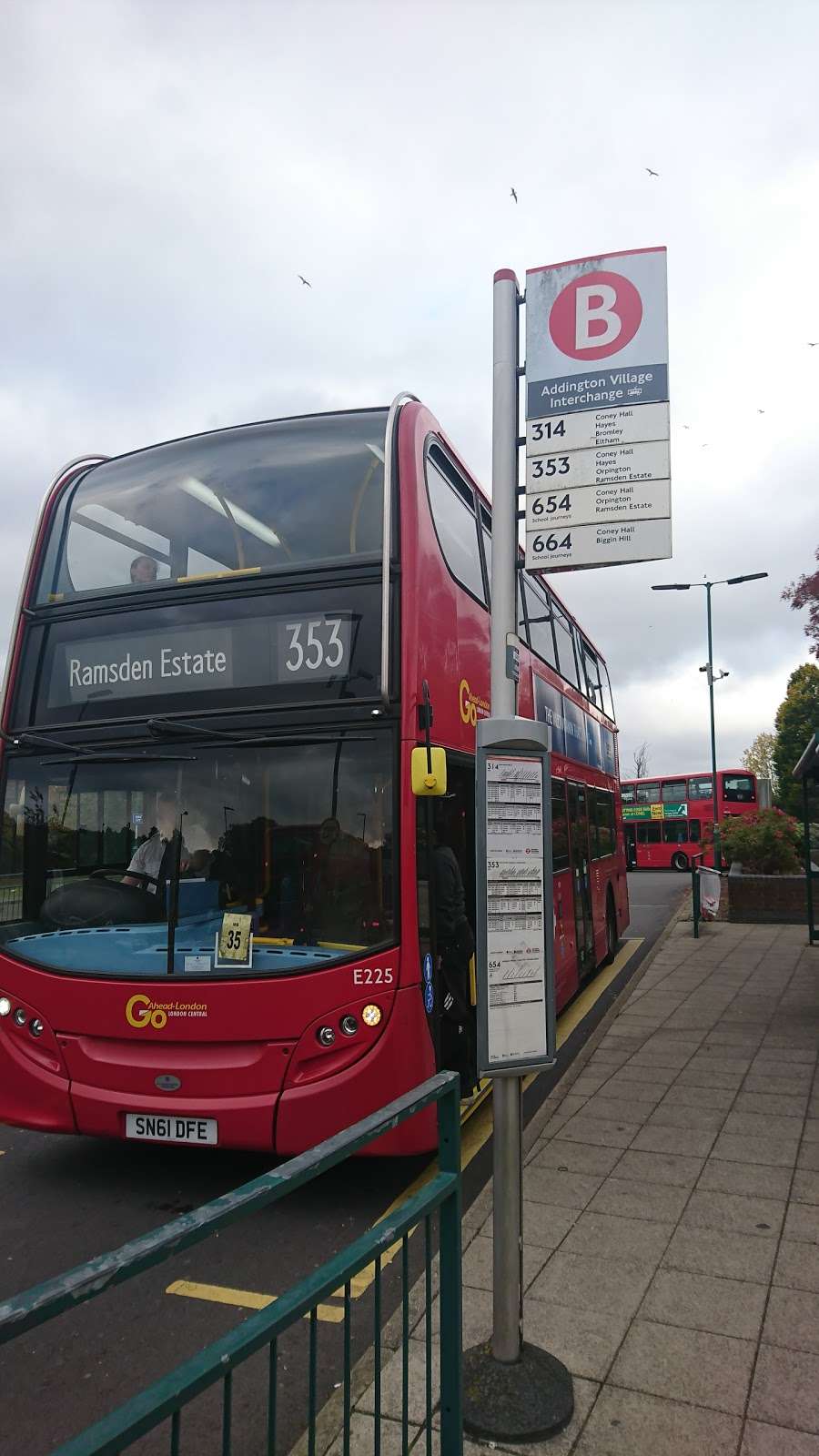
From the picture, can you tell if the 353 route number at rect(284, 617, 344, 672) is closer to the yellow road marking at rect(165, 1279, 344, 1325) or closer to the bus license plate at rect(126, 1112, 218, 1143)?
the bus license plate at rect(126, 1112, 218, 1143)

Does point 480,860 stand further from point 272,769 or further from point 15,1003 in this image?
point 15,1003

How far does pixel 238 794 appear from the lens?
5.20 m

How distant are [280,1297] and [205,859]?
134 inches

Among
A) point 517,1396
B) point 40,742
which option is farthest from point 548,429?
point 40,742

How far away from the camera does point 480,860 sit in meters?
3.25

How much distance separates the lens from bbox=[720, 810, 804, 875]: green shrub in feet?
62.5

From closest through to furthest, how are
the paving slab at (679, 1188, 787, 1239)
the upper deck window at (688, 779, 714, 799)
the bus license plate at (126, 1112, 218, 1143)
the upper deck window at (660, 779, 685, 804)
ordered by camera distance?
the paving slab at (679, 1188, 787, 1239) < the bus license plate at (126, 1112, 218, 1143) < the upper deck window at (688, 779, 714, 799) < the upper deck window at (660, 779, 685, 804)

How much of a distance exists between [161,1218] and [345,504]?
3910 mm

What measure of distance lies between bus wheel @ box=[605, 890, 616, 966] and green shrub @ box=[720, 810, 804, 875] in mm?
6544

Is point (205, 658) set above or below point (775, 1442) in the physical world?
above

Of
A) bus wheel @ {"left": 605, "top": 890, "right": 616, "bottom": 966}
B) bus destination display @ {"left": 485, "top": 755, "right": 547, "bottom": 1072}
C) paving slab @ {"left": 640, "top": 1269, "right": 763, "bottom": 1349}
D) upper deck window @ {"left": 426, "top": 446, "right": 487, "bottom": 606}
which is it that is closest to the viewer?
bus destination display @ {"left": 485, "top": 755, "right": 547, "bottom": 1072}

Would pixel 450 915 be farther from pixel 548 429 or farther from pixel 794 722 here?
pixel 794 722

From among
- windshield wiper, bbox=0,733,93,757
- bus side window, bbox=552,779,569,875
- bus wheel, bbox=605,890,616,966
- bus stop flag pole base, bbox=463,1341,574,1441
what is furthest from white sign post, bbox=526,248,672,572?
bus wheel, bbox=605,890,616,966

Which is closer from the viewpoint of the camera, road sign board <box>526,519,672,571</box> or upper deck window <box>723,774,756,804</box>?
road sign board <box>526,519,672,571</box>
